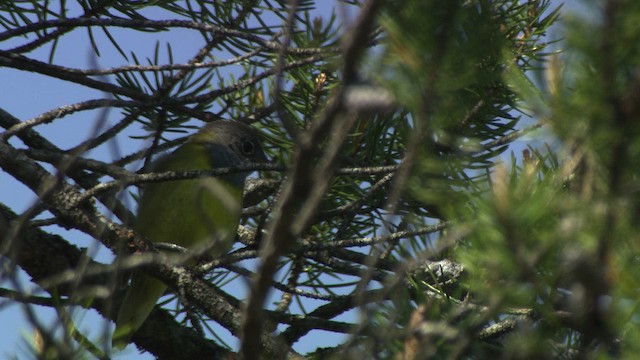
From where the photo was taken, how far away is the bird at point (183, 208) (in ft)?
11.6

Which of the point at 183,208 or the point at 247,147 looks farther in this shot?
the point at 247,147

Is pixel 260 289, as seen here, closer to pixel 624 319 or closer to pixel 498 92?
pixel 624 319

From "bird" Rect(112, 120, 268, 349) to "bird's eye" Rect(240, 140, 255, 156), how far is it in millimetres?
21

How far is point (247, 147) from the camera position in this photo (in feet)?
16.1

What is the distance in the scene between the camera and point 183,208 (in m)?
4.00

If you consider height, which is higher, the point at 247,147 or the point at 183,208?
the point at 247,147

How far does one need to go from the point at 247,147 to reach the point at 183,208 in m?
1.00

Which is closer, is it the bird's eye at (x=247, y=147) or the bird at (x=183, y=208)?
the bird at (x=183, y=208)

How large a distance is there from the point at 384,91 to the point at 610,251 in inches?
13.4

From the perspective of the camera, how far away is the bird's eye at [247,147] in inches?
191

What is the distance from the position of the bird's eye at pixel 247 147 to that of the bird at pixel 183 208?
2 centimetres

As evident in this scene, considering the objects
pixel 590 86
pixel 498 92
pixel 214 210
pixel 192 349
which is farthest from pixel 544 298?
pixel 214 210

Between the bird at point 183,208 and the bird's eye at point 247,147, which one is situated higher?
the bird's eye at point 247,147

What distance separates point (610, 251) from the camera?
103cm
